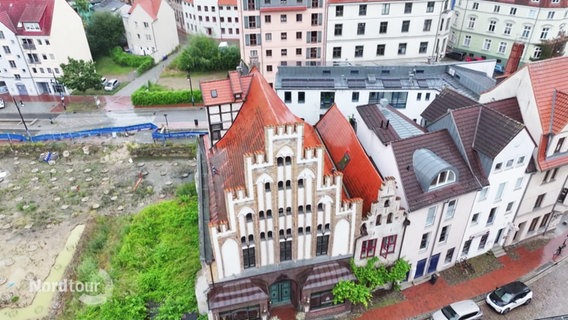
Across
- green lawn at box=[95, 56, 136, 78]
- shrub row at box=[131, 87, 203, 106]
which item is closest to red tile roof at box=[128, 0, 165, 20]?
green lawn at box=[95, 56, 136, 78]

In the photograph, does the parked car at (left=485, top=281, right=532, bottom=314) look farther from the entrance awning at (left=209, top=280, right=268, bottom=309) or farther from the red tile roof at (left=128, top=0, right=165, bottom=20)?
the red tile roof at (left=128, top=0, right=165, bottom=20)

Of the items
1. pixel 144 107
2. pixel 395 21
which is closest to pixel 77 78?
pixel 144 107

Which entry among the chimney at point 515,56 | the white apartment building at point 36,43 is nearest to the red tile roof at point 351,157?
the chimney at point 515,56

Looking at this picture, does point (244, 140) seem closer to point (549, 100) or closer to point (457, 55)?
point (549, 100)

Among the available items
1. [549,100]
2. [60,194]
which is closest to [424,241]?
[549,100]

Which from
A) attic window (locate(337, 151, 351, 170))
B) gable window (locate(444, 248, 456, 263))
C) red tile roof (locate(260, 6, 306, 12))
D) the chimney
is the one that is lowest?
gable window (locate(444, 248, 456, 263))

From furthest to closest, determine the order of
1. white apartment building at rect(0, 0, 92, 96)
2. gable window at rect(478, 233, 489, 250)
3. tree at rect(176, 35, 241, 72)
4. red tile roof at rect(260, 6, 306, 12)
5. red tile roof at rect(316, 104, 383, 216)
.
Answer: tree at rect(176, 35, 241, 72), white apartment building at rect(0, 0, 92, 96), red tile roof at rect(260, 6, 306, 12), gable window at rect(478, 233, 489, 250), red tile roof at rect(316, 104, 383, 216)
